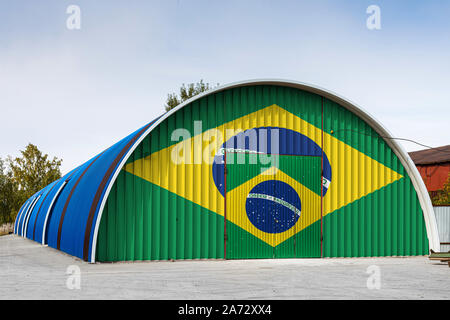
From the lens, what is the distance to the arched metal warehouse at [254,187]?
14211mm

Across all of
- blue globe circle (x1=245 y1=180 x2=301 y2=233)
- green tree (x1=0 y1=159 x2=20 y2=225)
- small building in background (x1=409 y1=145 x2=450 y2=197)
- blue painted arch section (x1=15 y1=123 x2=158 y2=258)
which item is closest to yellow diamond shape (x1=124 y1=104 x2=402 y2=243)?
blue globe circle (x1=245 y1=180 x2=301 y2=233)

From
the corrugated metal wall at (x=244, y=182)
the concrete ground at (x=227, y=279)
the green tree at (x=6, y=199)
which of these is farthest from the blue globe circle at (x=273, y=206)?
the green tree at (x=6, y=199)

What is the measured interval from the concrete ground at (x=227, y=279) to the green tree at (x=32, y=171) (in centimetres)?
3985

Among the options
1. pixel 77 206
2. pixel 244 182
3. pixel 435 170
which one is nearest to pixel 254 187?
pixel 244 182

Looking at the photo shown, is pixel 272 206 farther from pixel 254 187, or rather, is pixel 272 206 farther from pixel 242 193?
pixel 242 193

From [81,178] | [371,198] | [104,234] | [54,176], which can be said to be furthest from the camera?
[54,176]

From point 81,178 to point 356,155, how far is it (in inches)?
372

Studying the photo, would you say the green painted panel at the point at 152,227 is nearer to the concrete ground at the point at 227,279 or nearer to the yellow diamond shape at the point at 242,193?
the yellow diamond shape at the point at 242,193

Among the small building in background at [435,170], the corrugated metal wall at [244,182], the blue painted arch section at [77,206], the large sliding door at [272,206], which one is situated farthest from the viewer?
the small building in background at [435,170]

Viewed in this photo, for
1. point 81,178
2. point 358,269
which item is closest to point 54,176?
point 81,178

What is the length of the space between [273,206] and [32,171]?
143 feet

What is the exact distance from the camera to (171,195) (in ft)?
47.9

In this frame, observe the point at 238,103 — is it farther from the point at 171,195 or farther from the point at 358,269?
the point at 358,269

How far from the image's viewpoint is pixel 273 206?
1552 centimetres
